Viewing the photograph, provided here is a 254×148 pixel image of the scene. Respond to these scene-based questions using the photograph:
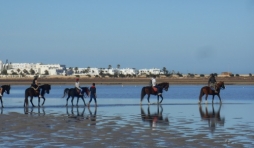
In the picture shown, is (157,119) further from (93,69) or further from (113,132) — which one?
(93,69)

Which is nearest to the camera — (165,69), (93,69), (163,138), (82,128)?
(163,138)

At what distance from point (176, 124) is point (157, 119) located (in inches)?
103

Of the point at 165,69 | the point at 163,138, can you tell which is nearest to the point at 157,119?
the point at 163,138

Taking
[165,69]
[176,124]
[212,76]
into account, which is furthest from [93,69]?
[176,124]

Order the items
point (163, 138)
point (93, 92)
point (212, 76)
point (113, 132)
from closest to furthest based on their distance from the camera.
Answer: point (163, 138) < point (113, 132) < point (93, 92) < point (212, 76)

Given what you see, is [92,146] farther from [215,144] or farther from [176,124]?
[176,124]

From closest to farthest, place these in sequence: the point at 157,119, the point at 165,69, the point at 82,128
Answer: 1. the point at 82,128
2. the point at 157,119
3. the point at 165,69

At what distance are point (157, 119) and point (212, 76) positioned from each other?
1243 cm

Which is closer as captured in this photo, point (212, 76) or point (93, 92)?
point (93, 92)

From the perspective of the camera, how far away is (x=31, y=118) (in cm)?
2234

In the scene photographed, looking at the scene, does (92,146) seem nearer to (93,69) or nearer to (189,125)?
(189,125)

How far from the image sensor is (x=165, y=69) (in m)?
172

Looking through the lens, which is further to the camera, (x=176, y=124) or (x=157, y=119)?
(x=157, y=119)

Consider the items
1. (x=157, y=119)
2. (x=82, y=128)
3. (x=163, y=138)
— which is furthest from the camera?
(x=157, y=119)
